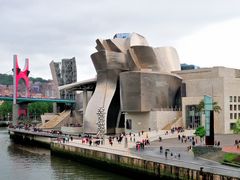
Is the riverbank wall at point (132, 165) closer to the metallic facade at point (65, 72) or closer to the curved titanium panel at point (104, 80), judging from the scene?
the curved titanium panel at point (104, 80)

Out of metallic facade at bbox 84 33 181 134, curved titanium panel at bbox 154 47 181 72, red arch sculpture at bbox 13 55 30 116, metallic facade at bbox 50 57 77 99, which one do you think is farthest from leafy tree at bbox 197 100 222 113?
metallic facade at bbox 50 57 77 99

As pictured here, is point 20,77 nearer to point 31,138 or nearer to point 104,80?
point 31,138

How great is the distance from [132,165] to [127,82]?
27.2m

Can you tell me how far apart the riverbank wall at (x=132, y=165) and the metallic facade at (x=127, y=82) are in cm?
1653

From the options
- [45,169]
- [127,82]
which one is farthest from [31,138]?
[45,169]

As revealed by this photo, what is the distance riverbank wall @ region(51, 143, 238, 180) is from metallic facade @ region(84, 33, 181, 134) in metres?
16.5

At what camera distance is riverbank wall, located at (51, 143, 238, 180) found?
24.8m

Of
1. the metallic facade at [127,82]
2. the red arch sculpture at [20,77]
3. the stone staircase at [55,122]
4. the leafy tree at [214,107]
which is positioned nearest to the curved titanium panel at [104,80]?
the metallic facade at [127,82]

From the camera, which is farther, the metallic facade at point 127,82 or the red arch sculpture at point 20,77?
the red arch sculpture at point 20,77

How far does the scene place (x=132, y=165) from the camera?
3106cm

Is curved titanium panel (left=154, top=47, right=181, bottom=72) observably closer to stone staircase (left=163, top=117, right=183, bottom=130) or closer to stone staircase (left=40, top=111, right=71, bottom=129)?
stone staircase (left=163, top=117, right=183, bottom=130)

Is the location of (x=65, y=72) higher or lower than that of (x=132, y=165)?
higher

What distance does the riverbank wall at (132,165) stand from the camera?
24.8m

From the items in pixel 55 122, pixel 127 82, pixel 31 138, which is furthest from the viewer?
pixel 55 122
